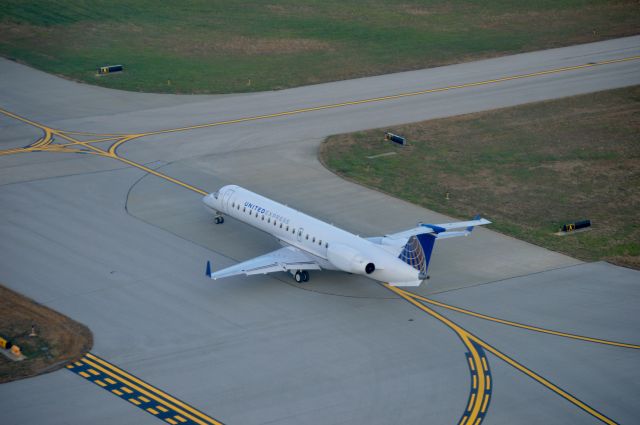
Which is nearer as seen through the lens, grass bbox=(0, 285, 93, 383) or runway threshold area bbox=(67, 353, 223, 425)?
runway threshold area bbox=(67, 353, 223, 425)

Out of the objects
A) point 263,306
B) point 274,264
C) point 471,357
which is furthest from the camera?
→ point 274,264

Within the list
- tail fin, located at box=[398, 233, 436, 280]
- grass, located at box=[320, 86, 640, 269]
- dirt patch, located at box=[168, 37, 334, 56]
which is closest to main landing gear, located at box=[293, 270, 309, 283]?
tail fin, located at box=[398, 233, 436, 280]

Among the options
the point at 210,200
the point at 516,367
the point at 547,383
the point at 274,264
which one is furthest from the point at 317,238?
the point at 547,383

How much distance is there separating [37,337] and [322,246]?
16564 millimetres

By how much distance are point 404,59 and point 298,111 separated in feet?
70.1

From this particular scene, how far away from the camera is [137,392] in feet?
137

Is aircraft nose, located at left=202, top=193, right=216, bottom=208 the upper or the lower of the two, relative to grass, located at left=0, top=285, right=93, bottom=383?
upper

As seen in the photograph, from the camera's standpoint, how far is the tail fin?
47725 mm

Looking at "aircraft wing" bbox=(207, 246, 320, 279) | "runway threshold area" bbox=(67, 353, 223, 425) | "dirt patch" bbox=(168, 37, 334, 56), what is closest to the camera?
"runway threshold area" bbox=(67, 353, 223, 425)

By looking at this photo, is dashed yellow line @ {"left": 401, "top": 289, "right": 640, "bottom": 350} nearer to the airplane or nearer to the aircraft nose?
the airplane

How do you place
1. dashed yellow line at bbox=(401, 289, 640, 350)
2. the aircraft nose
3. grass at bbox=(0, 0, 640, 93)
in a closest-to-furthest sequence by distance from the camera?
dashed yellow line at bbox=(401, 289, 640, 350) < the aircraft nose < grass at bbox=(0, 0, 640, 93)

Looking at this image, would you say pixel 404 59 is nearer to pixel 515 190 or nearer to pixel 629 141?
pixel 629 141

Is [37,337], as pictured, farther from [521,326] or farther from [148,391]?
[521,326]

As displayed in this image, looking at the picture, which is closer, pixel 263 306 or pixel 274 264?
pixel 263 306
